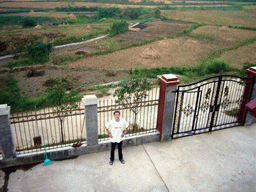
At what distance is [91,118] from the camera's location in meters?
6.02

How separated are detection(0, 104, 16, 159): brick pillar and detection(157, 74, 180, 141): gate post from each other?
4.06 meters

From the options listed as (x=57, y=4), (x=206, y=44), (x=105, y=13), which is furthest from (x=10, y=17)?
(x=206, y=44)

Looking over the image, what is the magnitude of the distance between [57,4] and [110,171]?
75556mm

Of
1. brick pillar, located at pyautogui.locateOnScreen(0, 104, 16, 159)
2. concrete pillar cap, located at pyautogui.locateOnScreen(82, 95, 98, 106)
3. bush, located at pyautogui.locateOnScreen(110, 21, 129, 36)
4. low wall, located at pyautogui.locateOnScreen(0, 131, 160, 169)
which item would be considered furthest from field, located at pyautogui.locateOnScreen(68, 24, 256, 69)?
brick pillar, located at pyautogui.locateOnScreen(0, 104, 16, 159)

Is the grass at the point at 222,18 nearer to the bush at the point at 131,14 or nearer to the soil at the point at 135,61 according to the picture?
the bush at the point at 131,14

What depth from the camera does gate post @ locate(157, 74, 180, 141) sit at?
6.38m

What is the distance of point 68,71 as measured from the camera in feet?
60.6

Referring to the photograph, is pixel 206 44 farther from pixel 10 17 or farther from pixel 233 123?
pixel 10 17

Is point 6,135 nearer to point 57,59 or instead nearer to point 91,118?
point 91,118

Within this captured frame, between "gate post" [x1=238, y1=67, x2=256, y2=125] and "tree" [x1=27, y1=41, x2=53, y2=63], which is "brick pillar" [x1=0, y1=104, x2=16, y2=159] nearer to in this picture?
"gate post" [x1=238, y1=67, x2=256, y2=125]

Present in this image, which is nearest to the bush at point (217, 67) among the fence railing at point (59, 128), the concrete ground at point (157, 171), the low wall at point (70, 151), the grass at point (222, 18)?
the fence railing at point (59, 128)

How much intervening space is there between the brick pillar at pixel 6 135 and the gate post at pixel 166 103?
4058mm

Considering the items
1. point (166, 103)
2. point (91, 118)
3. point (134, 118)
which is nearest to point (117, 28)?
point (134, 118)

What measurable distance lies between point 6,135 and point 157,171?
3.87m
